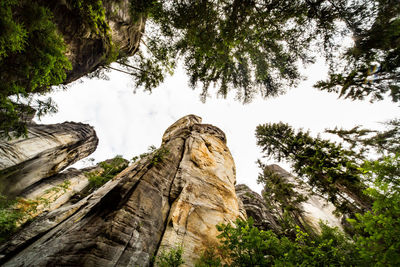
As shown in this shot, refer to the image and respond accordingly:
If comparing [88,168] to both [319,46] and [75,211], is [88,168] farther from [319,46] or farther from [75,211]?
[319,46]

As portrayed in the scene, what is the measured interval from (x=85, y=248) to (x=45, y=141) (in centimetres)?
1498

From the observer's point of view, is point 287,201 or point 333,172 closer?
point 333,172

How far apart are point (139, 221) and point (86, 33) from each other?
7.94 m

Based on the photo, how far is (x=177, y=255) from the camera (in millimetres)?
4305

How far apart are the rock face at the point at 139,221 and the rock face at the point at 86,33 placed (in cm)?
599

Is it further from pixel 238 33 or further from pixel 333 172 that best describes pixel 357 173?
pixel 238 33

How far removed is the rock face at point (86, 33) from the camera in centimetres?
513

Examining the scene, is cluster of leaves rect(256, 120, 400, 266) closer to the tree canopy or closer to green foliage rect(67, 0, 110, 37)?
the tree canopy

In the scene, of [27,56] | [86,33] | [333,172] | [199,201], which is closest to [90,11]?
[86,33]

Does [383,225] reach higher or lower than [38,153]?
lower

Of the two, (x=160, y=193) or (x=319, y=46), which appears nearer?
(x=319, y=46)

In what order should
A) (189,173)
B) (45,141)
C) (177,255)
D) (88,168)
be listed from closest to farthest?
(177,255), (189,173), (45,141), (88,168)

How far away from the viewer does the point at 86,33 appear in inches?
243

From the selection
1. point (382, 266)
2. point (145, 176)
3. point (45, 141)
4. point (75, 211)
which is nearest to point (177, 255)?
point (145, 176)
